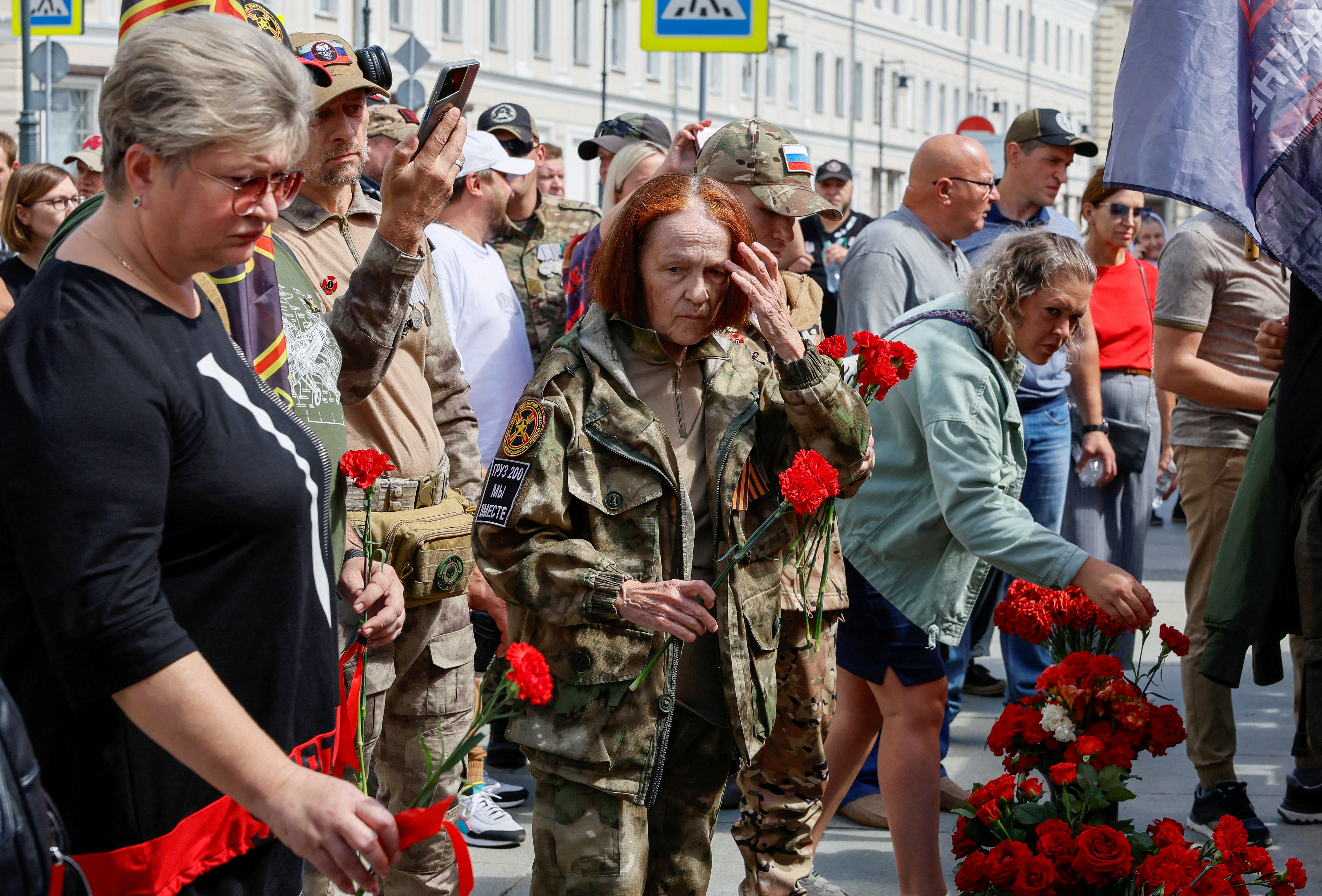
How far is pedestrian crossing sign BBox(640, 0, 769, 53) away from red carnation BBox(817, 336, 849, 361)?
14.2ft

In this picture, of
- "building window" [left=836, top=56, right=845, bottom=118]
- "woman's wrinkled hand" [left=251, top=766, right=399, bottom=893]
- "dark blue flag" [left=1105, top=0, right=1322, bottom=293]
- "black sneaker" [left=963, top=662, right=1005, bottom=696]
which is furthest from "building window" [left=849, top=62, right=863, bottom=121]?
"woman's wrinkled hand" [left=251, top=766, right=399, bottom=893]

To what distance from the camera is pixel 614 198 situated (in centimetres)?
519

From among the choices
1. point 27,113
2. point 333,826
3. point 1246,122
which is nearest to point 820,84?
point 27,113

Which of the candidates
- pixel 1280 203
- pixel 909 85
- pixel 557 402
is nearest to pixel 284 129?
pixel 557 402

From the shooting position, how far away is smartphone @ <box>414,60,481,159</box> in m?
2.44

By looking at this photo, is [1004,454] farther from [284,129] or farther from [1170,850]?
[284,129]

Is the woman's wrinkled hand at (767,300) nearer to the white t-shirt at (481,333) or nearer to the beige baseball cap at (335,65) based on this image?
the beige baseball cap at (335,65)

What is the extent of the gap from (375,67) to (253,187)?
4.79 ft

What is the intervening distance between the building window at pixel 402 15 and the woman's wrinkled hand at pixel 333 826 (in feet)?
114

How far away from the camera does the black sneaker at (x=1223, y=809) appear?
14.3ft

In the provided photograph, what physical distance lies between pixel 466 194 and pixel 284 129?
3104 mm

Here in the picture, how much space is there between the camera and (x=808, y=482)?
2.44 metres

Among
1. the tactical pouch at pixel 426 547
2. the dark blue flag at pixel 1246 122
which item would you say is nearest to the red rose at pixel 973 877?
the tactical pouch at pixel 426 547

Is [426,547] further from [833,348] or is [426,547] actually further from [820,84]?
[820,84]
